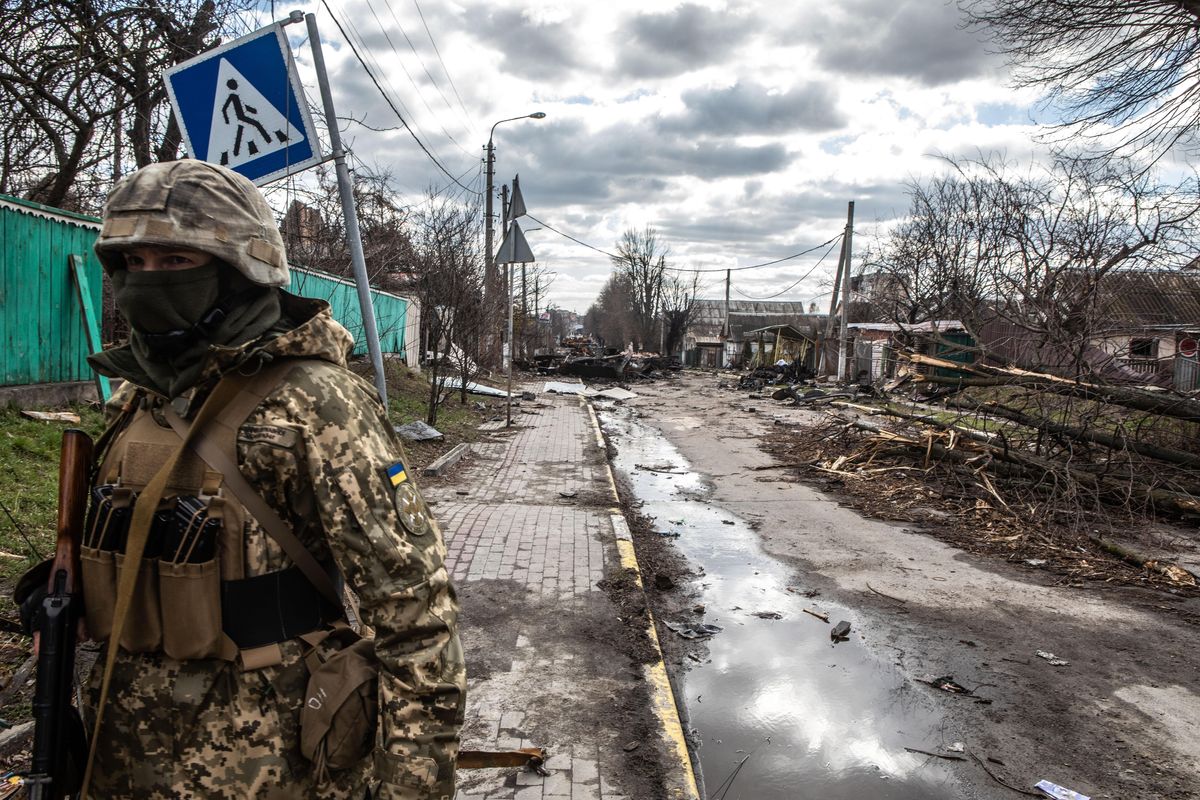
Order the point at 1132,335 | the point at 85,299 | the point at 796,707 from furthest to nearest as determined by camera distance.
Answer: the point at 1132,335, the point at 85,299, the point at 796,707

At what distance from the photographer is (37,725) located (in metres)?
1.36

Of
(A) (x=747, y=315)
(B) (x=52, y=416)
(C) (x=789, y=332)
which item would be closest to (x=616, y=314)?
(A) (x=747, y=315)

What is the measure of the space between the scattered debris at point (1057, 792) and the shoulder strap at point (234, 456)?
312cm

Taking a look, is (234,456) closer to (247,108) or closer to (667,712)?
(247,108)

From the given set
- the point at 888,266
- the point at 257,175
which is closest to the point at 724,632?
the point at 257,175

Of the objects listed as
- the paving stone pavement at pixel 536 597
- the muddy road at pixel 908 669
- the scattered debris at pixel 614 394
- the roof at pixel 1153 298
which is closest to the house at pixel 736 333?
the scattered debris at pixel 614 394

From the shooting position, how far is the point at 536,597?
5.02 metres

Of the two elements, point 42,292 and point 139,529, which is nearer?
point 139,529

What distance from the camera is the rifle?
4.50 ft

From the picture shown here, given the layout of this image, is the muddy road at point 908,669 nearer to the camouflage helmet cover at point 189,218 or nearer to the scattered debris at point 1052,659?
the scattered debris at point 1052,659

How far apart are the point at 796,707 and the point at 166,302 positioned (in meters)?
3.47

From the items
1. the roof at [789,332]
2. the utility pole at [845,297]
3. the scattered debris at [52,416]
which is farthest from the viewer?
the roof at [789,332]

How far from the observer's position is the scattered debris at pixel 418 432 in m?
10.7

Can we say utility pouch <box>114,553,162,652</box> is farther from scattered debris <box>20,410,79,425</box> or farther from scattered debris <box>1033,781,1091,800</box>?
scattered debris <box>20,410,79,425</box>
